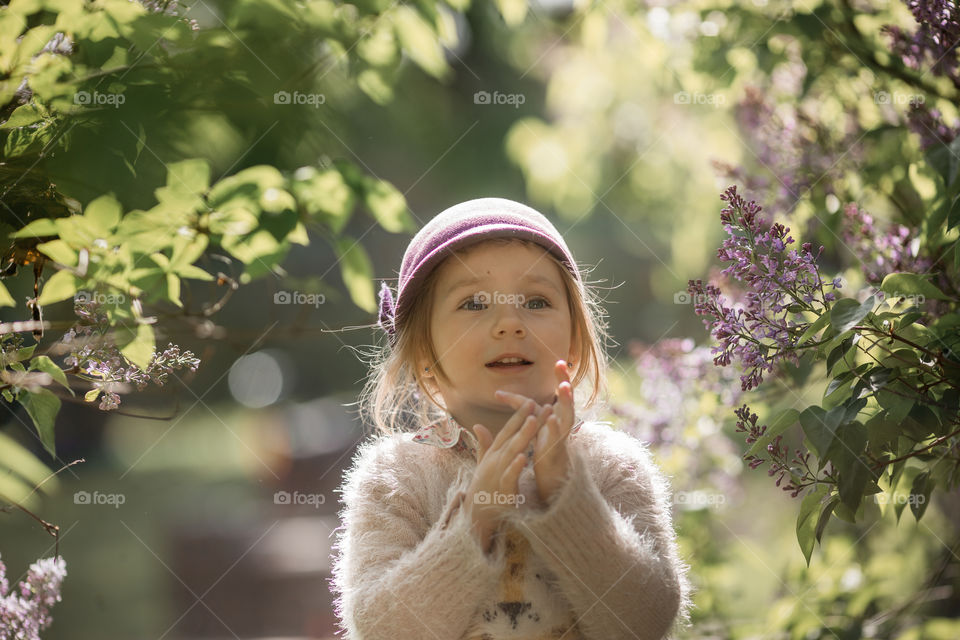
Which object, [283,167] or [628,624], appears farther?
[283,167]

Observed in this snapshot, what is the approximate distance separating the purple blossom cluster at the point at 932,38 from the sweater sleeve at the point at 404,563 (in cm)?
107

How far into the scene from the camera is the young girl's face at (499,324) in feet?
4.42

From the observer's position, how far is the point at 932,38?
1.47 m

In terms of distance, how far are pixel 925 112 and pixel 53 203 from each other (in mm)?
1556

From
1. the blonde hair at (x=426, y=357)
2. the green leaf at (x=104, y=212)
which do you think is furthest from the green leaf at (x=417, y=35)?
the green leaf at (x=104, y=212)

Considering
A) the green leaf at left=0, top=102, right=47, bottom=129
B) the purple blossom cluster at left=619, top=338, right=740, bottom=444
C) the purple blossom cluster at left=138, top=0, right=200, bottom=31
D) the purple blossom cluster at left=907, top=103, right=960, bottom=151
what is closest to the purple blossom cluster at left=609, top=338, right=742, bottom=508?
the purple blossom cluster at left=619, top=338, right=740, bottom=444

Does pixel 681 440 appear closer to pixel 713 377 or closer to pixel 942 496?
pixel 713 377

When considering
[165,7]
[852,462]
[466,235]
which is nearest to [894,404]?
[852,462]

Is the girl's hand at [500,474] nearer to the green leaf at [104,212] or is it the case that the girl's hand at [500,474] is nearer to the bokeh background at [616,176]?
the bokeh background at [616,176]

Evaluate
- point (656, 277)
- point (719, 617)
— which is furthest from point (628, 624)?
point (656, 277)

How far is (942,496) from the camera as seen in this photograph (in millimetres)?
2629

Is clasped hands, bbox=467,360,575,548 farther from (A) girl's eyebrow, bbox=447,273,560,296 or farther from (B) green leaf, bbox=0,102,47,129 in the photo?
(B) green leaf, bbox=0,102,47,129

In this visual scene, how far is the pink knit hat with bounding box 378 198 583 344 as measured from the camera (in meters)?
1.37

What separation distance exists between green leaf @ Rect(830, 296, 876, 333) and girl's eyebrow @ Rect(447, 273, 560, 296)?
46 centimetres
